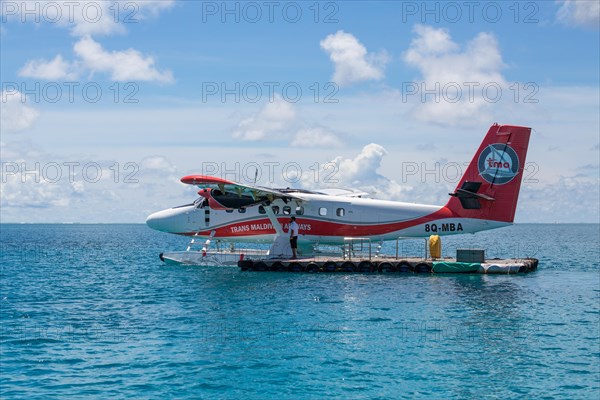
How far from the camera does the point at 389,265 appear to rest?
3734 centimetres

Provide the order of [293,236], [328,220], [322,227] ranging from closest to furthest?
1. [293,236]
2. [328,220]
3. [322,227]

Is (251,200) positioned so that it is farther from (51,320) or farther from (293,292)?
(51,320)

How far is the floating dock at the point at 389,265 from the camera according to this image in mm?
35812

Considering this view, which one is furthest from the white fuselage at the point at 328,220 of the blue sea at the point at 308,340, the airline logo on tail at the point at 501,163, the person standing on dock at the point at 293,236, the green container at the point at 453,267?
the blue sea at the point at 308,340

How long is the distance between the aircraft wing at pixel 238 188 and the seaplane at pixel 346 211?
0.06 meters

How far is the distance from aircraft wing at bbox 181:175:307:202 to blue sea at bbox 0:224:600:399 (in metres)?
5.55

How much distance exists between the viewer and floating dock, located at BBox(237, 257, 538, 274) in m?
35.8

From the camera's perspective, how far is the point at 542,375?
16.5 m

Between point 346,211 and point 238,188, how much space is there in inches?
269

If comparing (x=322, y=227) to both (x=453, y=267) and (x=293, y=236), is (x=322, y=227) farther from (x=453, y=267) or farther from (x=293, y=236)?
(x=453, y=267)

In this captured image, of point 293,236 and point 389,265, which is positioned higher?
point 293,236

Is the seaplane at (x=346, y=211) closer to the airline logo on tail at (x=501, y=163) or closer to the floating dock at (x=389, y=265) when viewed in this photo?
the airline logo on tail at (x=501, y=163)

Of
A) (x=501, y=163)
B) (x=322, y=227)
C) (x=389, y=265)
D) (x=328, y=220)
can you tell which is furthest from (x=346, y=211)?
(x=501, y=163)

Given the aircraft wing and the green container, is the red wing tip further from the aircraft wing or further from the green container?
the green container
